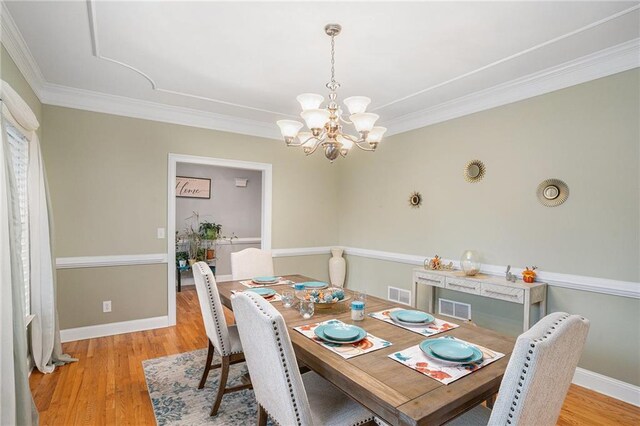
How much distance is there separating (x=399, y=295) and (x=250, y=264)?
6.51ft

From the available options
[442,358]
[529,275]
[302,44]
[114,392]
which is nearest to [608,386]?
[529,275]

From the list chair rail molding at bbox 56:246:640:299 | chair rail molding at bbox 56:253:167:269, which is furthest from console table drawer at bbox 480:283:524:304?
chair rail molding at bbox 56:253:167:269

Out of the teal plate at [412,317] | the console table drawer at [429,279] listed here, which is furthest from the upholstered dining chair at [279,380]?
the console table drawer at [429,279]

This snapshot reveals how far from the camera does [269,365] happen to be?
1351 millimetres

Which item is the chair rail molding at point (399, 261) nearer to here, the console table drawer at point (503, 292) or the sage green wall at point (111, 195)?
the sage green wall at point (111, 195)

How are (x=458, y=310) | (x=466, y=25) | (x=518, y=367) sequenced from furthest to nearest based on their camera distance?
(x=458, y=310), (x=466, y=25), (x=518, y=367)

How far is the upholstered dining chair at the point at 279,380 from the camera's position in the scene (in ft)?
4.18

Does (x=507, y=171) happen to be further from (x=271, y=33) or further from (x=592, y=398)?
(x=271, y=33)

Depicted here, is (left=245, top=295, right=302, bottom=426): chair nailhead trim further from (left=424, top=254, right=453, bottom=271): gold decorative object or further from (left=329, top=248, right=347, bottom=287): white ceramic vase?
(left=329, top=248, right=347, bottom=287): white ceramic vase

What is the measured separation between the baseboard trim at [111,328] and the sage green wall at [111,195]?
6 centimetres

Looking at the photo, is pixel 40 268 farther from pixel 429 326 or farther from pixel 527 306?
pixel 527 306

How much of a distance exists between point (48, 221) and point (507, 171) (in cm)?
417

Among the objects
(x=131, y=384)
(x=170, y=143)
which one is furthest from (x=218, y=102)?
(x=131, y=384)

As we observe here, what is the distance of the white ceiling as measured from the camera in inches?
80.4
